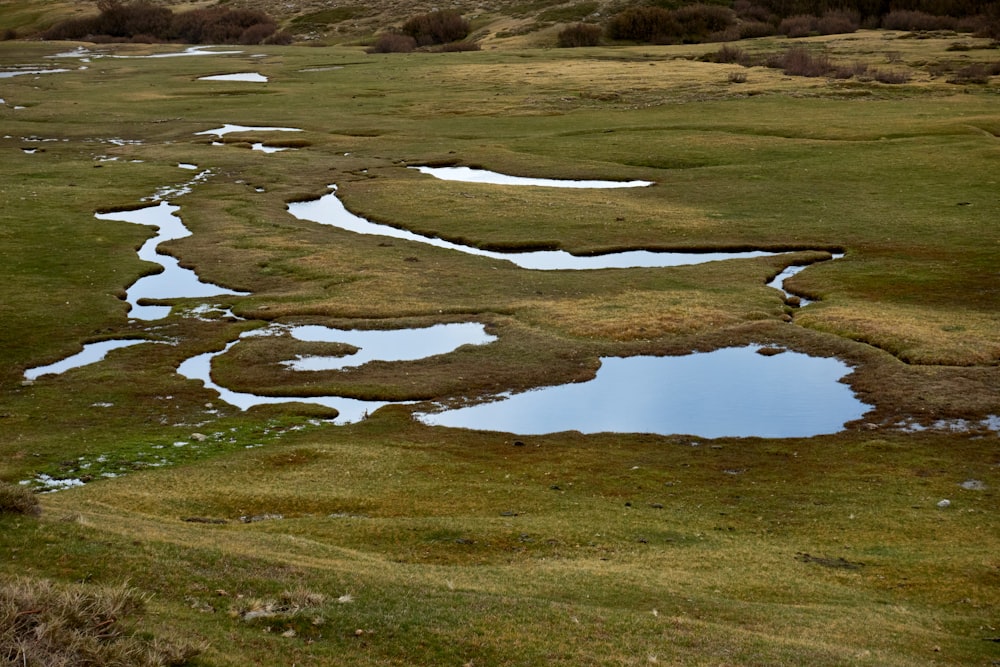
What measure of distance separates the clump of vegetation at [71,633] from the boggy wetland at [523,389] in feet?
1.58

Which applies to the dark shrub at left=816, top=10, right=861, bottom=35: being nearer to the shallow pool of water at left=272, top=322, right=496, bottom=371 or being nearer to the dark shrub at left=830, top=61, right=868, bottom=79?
the dark shrub at left=830, top=61, right=868, bottom=79

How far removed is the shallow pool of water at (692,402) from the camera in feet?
106

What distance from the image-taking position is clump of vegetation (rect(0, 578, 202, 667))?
11219 mm

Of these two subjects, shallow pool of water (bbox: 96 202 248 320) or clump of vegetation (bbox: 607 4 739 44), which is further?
clump of vegetation (bbox: 607 4 739 44)

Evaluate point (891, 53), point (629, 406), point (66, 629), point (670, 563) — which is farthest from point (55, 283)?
point (891, 53)

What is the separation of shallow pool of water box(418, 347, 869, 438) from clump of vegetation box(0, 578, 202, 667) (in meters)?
20.0

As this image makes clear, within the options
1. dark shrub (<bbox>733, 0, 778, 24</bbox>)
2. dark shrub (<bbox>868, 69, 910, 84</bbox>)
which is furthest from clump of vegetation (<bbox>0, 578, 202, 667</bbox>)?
dark shrub (<bbox>733, 0, 778, 24</bbox>)

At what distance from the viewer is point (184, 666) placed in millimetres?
12070

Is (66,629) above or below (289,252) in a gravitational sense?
above

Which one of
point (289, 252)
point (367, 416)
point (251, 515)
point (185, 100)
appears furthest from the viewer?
point (185, 100)

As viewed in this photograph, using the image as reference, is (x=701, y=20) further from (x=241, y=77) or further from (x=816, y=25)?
(x=241, y=77)

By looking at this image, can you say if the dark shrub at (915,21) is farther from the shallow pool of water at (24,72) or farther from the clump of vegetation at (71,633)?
the clump of vegetation at (71,633)

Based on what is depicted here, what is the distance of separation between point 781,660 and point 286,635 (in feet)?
21.8

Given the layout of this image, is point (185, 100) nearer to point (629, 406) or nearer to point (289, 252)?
point (289, 252)
